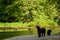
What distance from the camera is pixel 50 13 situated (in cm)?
5278

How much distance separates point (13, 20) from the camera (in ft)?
176

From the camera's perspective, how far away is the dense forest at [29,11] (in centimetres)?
5112

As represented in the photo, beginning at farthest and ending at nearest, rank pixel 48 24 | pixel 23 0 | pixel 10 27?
pixel 23 0 → pixel 48 24 → pixel 10 27

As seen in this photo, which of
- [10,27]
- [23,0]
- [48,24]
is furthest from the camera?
[23,0]

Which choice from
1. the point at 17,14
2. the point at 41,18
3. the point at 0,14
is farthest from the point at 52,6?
the point at 0,14

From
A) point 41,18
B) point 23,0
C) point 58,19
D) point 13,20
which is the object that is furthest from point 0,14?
point 58,19

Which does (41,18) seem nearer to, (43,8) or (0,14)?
(43,8)

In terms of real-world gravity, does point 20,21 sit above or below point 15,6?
below

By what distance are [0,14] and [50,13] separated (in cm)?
1223

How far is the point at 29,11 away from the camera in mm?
52188

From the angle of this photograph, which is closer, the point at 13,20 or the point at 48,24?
the point at 48,24

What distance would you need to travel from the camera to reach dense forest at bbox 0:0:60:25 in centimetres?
5112

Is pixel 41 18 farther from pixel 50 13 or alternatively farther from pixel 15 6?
pixel 15 6

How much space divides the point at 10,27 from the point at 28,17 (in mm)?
9989
